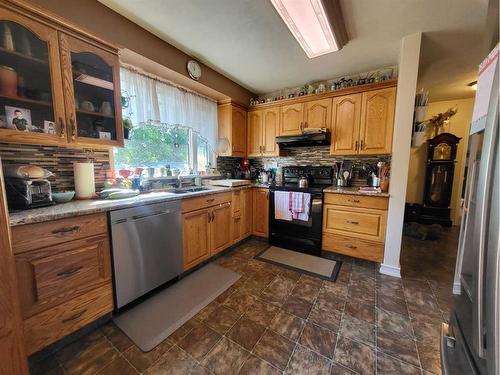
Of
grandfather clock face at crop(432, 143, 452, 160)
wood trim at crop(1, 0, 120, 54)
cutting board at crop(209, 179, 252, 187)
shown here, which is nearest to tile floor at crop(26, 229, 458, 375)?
cutting board at crop(209, 179, 252, 187)

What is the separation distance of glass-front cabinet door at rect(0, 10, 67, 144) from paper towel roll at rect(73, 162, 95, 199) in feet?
0.92

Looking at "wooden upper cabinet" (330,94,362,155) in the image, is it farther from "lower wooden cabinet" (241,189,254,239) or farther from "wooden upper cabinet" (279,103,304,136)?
"lower wooden cabinet" (241,189,254,239)

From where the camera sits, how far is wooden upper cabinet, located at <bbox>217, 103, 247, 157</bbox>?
3.10m

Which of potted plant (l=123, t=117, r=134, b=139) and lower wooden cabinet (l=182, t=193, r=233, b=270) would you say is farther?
lower wooden cabinet (l=182, t=193, r=233, b=270)

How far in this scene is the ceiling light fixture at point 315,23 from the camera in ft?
4.97

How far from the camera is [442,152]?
12.6 ft

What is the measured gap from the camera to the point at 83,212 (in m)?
1.33

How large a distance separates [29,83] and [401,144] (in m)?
3.20

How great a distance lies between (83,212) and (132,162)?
1061mm

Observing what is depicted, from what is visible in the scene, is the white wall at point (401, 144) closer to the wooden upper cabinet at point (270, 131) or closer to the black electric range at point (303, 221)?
the black electric range at point (303, 221)

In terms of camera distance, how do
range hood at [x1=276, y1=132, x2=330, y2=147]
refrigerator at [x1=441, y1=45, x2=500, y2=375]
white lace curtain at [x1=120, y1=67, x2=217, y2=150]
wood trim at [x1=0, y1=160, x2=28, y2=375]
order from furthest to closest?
range hood at [x1=276, y1=132, x2=330, y2=147]
white lace curtain at [x1=120, y1=67, x2=217, y2=150]
wood trim at [x1=0, y1=160, x2=28, y2=375]
refrigerator at [x1=441, y1=45, x2=500, y2=375]

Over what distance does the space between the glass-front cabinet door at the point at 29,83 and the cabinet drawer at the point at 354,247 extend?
2871mm

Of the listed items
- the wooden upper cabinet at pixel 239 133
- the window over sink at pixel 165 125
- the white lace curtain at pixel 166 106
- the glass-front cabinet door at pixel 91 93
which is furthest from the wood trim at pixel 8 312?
the wooden upper cabinet at pixel 239 133

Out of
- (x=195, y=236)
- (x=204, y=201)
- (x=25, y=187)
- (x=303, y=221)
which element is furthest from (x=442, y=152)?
(x=25, y=187)
